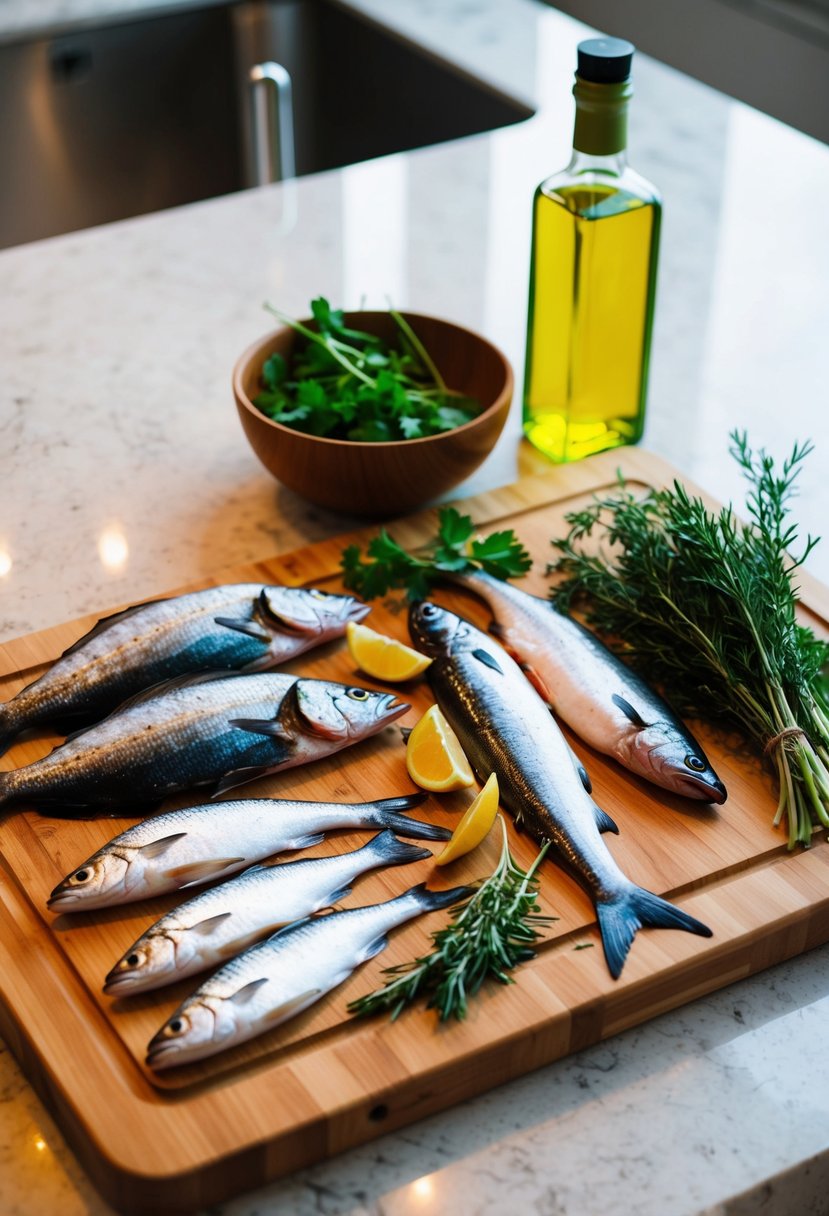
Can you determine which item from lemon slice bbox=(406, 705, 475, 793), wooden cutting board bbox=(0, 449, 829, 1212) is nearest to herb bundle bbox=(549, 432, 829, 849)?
wooden cutting board bbox=(0, 449, 829, 1212)

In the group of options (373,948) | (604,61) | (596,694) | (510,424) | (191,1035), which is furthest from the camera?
(510,424)

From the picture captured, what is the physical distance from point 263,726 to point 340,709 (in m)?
0.08

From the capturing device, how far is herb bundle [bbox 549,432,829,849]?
133cm

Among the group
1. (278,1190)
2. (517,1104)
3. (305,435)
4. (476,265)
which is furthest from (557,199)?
(278,1190)

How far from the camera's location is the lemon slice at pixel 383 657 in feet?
4.68

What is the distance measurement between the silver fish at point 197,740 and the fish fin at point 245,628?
0.09 meters

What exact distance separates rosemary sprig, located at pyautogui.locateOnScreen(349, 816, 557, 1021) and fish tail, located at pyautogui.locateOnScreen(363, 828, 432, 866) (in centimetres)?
7

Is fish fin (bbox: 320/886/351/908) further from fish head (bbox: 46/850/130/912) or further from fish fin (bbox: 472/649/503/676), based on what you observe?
fish fin (bbox: 472/649/503/676)

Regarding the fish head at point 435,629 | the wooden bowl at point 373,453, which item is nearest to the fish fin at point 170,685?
the fish head at point 435,629

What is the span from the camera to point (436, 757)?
1.31 m

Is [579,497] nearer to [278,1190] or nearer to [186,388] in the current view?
[186,388]

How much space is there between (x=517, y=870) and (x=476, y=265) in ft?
4.37

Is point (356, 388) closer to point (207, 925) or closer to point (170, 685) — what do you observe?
point (170, 685)

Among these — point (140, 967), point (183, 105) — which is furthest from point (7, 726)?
point (183, 105)
